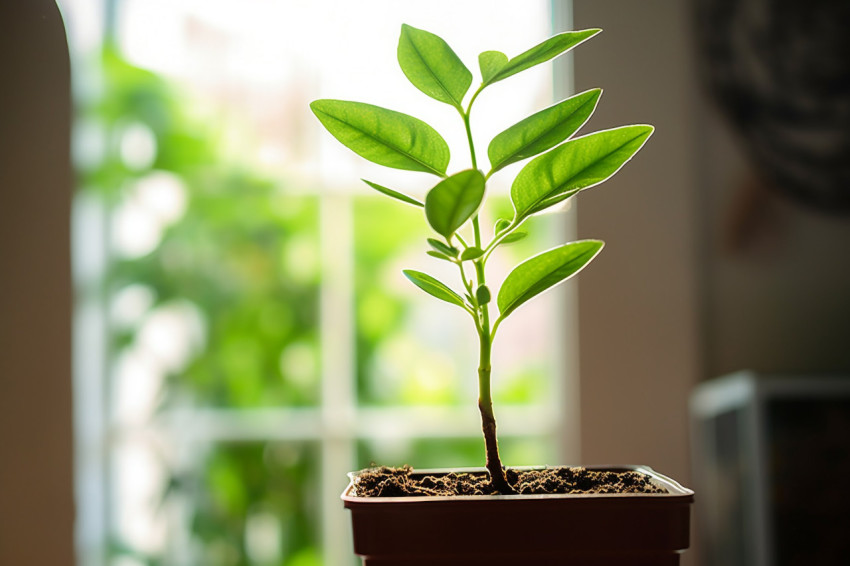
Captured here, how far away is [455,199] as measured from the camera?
1.53 ft

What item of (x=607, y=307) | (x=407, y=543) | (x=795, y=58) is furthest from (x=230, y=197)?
(x=407, y=543)

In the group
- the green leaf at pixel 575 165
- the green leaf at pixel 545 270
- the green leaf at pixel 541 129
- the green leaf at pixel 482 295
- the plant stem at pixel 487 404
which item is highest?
the green leaf at pixel 541 129

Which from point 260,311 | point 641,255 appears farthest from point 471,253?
point 260,311

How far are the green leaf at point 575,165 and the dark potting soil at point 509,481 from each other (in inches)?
7.4

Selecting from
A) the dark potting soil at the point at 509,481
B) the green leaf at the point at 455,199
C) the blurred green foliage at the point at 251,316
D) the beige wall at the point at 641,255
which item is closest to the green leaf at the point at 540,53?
the green leaf at the point at 455,199

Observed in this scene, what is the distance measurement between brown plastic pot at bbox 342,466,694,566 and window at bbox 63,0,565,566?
5.98ft

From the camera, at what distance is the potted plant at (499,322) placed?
1.58 ft

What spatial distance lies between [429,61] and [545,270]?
16 centimetres

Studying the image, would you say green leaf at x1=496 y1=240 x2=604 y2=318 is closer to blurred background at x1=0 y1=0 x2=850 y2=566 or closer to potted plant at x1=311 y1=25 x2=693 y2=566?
potted plant at x1=311 y1=25 x2=693 y2=566

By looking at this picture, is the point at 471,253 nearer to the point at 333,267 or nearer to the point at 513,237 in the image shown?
the point at 513,237

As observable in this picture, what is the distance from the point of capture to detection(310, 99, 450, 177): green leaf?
54 centimetres

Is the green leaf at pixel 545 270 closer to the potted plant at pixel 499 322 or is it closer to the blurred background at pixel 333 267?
the potted plant at pixel 499 322

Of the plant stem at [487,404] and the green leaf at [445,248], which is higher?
the green leaf at [445,248]

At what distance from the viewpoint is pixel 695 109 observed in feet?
7.45
